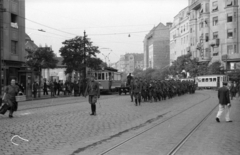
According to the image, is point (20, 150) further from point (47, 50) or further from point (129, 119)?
point (47, 50)

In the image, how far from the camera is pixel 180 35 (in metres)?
91.1

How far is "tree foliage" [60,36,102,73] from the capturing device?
42.8 metres

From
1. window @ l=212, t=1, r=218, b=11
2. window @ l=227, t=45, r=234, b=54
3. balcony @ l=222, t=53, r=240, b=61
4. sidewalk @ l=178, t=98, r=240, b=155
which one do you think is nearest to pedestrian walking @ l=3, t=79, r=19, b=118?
sidewalk @ l=178, t=98, r=240, b=155

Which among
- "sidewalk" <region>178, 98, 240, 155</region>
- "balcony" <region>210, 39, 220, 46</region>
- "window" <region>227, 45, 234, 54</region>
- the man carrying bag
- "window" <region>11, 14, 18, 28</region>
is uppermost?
"balcony" <region>210, 39, 220, 46</region>

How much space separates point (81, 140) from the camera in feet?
30.5

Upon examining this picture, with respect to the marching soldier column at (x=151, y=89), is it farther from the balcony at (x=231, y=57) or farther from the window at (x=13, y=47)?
the balcony at (x=231, y=57)

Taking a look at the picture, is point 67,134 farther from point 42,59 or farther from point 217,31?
point 217,31

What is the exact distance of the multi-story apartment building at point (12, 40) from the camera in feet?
108

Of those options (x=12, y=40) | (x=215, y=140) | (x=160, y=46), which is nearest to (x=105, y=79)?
(x=12, y=40)

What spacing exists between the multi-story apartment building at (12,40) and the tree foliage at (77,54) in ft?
22.2

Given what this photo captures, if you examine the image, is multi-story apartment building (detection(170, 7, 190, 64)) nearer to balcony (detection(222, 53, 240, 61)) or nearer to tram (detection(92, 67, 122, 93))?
balcony (detection(222, 53, 240, 61))

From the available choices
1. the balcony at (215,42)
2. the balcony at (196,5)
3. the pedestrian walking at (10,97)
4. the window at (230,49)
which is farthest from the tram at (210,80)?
the pedestrian walking at (10,97)

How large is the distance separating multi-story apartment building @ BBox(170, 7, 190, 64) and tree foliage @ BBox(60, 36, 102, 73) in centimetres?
4034

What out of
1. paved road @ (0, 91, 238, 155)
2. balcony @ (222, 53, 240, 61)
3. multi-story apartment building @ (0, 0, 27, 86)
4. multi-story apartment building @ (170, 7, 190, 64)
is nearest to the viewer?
paved road @ (0, 91, 238, 155)
